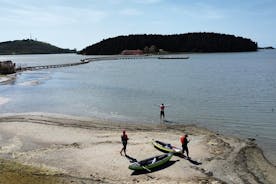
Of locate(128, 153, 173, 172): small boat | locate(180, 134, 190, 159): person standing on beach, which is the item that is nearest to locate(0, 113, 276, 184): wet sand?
locate(128, 153, 173, 172): small boat

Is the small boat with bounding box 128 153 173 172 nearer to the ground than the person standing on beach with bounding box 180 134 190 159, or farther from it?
nearer to the ground

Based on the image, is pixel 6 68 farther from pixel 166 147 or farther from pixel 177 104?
pixel 166 147

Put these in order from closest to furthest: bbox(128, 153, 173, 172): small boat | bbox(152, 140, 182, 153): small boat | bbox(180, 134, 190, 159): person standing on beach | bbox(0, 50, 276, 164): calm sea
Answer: bbox(128, 153, 173, 172): small boat < bbox(180, 134, 190, 159): person standing on beach < bbox(152, 140, 182, 153): small boat < bbox(0, 50, 276, 164): calm sea

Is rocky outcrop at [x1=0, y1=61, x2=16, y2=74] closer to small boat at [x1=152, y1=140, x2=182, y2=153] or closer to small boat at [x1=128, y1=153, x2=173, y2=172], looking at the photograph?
small boat at [x1=152, y1=140, x2=182, y2=153]

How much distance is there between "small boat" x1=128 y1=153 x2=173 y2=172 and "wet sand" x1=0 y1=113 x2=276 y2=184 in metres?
0.33

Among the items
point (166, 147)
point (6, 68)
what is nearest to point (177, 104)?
point (166, 147)

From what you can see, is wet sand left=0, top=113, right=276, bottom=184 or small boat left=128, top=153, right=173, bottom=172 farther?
small boat left=128, top=153, right=173, bottom=172

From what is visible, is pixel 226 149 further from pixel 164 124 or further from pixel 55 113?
pixel 55 113

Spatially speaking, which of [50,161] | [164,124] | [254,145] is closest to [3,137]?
[50,161]

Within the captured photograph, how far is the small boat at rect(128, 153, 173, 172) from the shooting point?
24.5 m

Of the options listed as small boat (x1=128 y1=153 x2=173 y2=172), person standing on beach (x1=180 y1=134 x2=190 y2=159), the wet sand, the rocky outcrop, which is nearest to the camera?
the wet sand

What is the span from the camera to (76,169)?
25.2 meters

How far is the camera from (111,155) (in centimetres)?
2808

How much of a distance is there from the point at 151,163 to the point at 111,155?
13.3 ft
